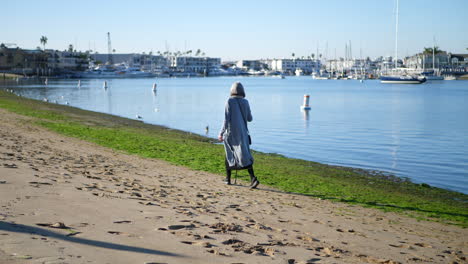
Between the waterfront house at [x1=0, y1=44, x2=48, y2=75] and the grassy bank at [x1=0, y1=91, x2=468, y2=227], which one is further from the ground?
the waterfront house at [x1=0, y1=44, x2=48, y2=75]

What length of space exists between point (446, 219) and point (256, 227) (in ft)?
16.2

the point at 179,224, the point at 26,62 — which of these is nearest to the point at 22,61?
the point at 26,62

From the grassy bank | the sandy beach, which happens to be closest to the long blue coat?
the sandy beach

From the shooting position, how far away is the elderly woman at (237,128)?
1003 centimetres

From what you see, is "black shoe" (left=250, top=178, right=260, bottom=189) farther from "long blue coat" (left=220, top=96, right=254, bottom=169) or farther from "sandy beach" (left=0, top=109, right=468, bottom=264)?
"long blue coat" (left=220, top=96, right=254, bottom=169)

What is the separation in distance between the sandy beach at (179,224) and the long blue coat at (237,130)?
68 centimetres

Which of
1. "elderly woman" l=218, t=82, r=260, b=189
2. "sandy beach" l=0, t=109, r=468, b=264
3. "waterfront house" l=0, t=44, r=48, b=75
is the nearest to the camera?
"sandy beach" l=0, t=109, r=468, b=264

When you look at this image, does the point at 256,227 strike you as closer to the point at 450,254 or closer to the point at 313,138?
the point at 450,254

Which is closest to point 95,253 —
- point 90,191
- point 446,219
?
point 90,191

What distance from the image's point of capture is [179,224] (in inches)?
243

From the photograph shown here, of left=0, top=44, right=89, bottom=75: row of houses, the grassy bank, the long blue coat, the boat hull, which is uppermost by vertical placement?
left=0, top=44, right=89, bottom=75: row of houses

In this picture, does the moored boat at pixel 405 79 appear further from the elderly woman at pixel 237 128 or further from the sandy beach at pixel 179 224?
the elderly woman at pixel 237 128

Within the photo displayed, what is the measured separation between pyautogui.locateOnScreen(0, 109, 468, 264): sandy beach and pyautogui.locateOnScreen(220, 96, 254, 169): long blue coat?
68 centimetres

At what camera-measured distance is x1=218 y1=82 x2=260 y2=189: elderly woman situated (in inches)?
395
